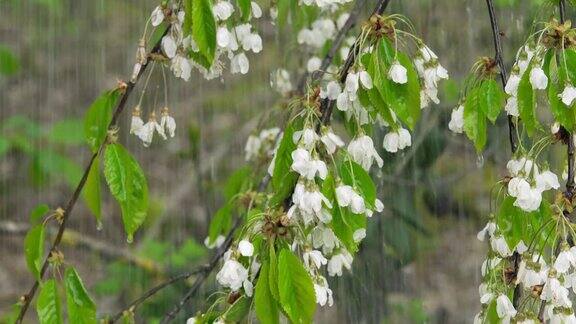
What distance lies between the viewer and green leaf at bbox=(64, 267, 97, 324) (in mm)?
2488

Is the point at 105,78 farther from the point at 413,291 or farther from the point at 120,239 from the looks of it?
the point at 413,291

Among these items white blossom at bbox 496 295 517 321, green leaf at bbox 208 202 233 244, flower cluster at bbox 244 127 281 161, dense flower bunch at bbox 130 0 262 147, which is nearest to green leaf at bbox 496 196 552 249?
white blossom at bbox 496 295 517 321

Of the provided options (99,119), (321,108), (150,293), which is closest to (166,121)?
(99,119)

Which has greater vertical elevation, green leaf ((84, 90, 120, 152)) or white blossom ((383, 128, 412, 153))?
green leaf ((84, 90, 120, 152))

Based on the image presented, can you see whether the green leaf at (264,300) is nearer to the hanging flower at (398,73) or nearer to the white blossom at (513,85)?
the hanging flower at (398,73)

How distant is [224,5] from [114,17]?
265 inches

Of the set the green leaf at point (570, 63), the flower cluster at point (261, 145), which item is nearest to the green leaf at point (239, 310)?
the green leaf at point (570, 63)

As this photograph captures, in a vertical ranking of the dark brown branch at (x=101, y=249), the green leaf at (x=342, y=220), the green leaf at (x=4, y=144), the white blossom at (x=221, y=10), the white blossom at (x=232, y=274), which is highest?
the green leaf at (x=4, y=144)

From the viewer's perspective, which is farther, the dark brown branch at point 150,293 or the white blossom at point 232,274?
the dark brown branch at point 150,293

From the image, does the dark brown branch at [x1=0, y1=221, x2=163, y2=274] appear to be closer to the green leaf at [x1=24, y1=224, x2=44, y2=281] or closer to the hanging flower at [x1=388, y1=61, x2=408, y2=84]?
the green leaf at [x1=24, y1=224, x2=44, y2=281]

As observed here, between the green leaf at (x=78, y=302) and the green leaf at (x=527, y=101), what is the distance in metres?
1.11

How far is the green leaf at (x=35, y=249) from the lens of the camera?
2525mm

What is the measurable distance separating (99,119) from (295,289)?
77cm

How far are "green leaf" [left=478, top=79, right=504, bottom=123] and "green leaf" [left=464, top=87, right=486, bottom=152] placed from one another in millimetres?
10
